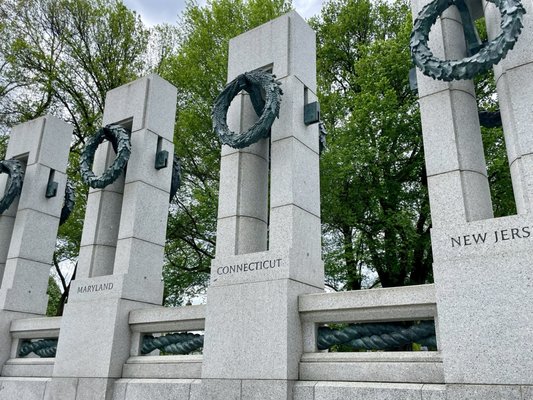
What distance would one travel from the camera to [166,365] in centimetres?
914

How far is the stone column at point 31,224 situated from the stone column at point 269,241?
6.27 meters

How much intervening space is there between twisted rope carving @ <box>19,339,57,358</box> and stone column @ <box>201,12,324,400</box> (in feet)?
15.9

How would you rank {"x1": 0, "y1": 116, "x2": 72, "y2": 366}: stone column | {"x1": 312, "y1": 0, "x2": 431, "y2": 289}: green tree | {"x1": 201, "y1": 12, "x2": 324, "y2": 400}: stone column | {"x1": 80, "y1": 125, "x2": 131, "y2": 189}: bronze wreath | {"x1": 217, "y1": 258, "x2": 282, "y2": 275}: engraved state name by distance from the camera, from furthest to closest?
{"x1": 312, "y1": 0, "x2": 431, "y2": 289}: green tree, {"x1": 0, "y1": 116, "x2": 72, "y2": 366}: stone column, {"x1": 80, "y1": 125, "x2": 131, "y2": 189}: bronze wreath, {"x1": 217, "y1": 258, "x2": 282, "y2": 275}: engraved state name, {"x1": 201, "y1": 12, "x2": 324, "y2": 400}: stone column

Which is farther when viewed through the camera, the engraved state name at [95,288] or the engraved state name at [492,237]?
the engraved state name at [95,288]

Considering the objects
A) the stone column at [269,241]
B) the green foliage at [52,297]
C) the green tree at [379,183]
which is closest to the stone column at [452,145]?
the stone column at [269,241]

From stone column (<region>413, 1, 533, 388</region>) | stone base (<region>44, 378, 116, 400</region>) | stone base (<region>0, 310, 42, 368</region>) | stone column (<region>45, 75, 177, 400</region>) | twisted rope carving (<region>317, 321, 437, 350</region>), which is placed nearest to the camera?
stone column (<region>413, 1, 533, 388</region>)

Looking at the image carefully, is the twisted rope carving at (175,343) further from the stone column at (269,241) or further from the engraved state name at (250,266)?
the engraved state name at (250,266)

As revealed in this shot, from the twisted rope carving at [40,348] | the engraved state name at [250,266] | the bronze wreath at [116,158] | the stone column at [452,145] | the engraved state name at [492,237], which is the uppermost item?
the bronze wreath at [116,158]

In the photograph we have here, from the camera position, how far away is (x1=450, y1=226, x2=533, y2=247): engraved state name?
20.0 ft

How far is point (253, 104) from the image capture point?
10.0 metres

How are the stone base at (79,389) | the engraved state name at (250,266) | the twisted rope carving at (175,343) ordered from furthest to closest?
the stone base at (79,389), the twisted rope carving at (175,343), the engraved state name at (250,266)

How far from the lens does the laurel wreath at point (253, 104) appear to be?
902cm

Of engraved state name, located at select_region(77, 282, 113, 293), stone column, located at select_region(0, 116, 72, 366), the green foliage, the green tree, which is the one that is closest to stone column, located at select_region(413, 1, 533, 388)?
engraved state name, located at select_region(77, 282, 113, 293)

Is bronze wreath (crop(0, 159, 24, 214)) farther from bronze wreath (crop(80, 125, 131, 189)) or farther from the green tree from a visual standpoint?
the green tree
